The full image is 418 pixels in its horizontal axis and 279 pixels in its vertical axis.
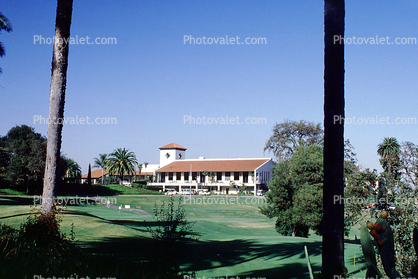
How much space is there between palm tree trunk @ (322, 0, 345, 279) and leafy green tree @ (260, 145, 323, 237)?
21635 mm

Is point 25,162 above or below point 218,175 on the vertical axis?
above

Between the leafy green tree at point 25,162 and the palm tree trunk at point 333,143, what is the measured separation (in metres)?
58.6

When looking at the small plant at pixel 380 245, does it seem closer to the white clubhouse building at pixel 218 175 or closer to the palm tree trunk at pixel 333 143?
the palm tree trunk at pixel 333 143

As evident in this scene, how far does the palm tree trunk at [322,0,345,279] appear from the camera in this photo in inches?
258

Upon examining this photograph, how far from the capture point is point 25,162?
58.2 metres

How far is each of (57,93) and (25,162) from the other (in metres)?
49.8

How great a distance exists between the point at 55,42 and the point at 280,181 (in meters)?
21.2

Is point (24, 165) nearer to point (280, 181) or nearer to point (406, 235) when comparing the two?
point (280, 181)

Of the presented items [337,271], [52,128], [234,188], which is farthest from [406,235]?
[234,188]

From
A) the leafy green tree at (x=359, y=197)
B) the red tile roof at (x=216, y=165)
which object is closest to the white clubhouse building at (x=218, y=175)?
the red tile roof at (x=216, y=165)

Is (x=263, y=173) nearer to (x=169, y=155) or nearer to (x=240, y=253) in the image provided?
(x=169, y=155)

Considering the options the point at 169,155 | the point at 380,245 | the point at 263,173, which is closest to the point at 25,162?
the point at 263,173

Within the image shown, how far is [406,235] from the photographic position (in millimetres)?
8445

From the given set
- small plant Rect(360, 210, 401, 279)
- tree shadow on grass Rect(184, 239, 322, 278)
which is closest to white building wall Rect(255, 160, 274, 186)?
tree shadow on grass Rect(184, 239, 322, 278)
